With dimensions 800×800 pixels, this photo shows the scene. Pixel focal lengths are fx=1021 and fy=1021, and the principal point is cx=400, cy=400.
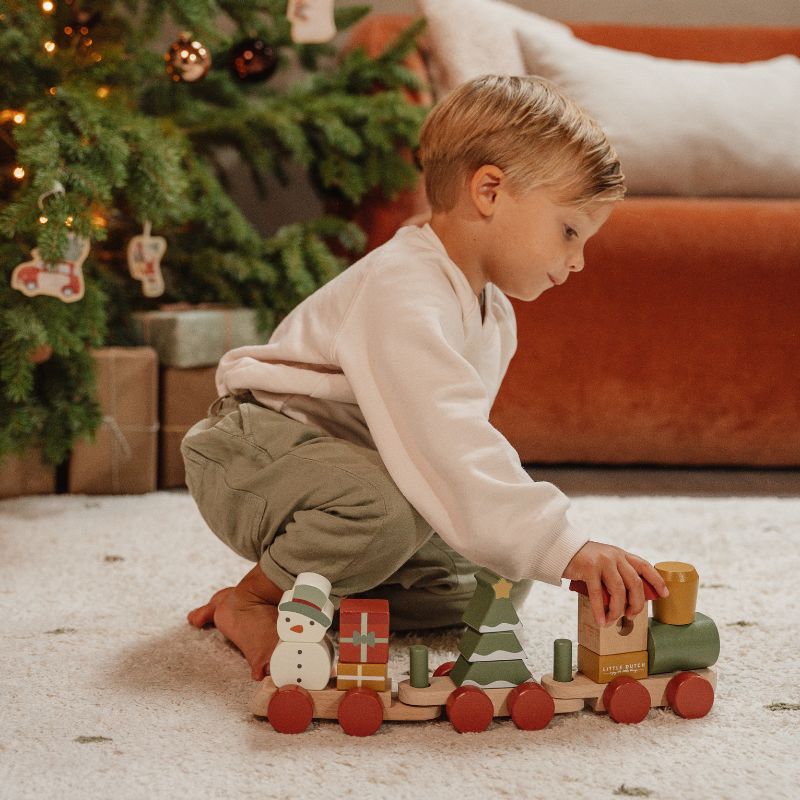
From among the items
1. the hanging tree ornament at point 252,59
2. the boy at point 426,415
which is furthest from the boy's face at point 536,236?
the hanging tree ornament at point 252,59

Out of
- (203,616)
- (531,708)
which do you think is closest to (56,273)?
(203,616)

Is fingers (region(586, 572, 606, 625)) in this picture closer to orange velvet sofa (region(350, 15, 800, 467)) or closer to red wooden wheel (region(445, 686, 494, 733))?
red wooden wheel (region(445, 686, 494, 733))

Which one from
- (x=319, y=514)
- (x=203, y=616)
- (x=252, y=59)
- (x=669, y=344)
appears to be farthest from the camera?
(x=252, y=59)

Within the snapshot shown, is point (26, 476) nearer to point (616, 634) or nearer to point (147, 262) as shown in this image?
point (147, 262)

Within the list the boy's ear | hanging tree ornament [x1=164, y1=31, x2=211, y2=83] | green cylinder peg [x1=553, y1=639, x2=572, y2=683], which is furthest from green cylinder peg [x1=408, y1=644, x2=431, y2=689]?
hanging tree ornament [x1=164, y1=31, x2=211, y2=83]

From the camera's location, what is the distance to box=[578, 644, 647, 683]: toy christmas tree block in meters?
0.83

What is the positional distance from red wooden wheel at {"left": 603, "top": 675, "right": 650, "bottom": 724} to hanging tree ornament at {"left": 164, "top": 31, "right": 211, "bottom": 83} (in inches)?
51.6

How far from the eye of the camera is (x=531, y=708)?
0.81 m

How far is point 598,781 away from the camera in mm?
727

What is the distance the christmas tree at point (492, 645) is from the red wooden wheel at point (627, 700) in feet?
0.24

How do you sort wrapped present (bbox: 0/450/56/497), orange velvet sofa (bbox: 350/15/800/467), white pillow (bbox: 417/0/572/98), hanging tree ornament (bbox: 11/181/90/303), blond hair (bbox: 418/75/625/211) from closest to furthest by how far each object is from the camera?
blond hair (bbox: 418/75/625/211) < hanging tree ornament (bbox: 11/181/90/303) < wrapped present (bbox: 0/450/56/497) < orange velvet sofa (bbox: 350/15/800/467) < white pillow (bbox: 417/0/572/98)

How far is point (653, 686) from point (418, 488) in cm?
25

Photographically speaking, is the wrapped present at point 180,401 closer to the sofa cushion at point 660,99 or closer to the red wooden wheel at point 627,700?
the sofa cushion at point 660,99

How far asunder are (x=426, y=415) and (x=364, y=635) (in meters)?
0.19
